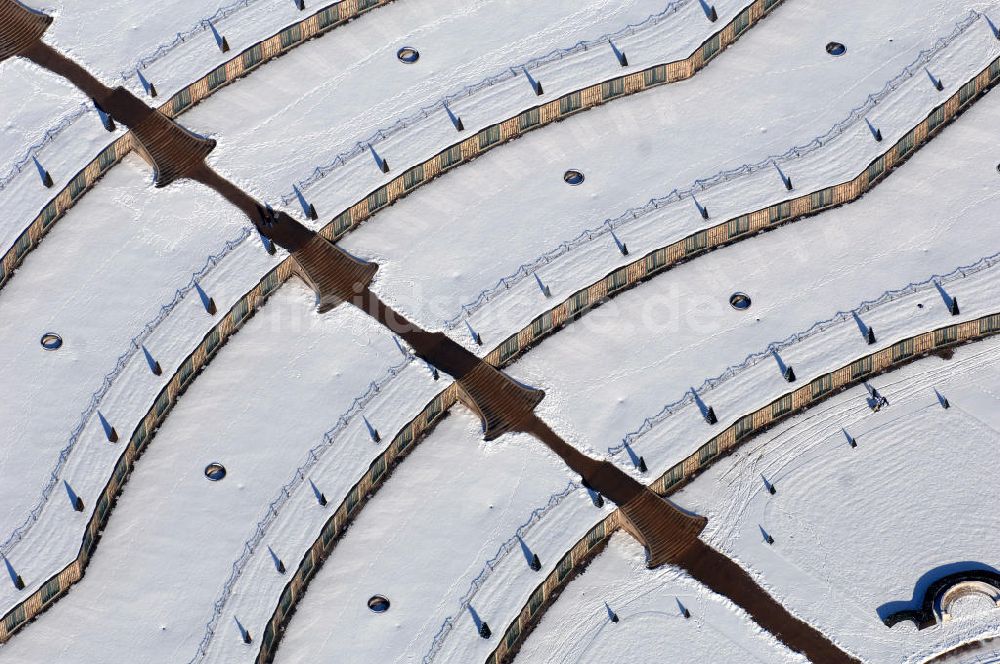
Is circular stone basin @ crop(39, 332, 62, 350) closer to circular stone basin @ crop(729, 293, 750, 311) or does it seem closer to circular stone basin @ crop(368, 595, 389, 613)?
circular stone basin @ crop(368, 595, 389, 613)

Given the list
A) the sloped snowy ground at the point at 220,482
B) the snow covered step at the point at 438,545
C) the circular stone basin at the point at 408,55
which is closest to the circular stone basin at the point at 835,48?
the circular stone basin at the point at 408,55

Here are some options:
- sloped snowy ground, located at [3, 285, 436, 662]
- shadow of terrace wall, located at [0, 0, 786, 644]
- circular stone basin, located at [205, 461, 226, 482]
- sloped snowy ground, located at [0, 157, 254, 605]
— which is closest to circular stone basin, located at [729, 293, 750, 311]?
shadow of terrace wall, located at [0, 0, 786, 644]

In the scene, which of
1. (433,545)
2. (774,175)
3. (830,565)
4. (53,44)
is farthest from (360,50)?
(830,565)

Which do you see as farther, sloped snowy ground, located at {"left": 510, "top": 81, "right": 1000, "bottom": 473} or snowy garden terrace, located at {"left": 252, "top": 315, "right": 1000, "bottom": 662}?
sloped snowy ground, located at {"left": 510, "top": 81, "right": 1000, "bottom": 473}

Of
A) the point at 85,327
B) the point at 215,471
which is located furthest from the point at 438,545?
the point at 85,327

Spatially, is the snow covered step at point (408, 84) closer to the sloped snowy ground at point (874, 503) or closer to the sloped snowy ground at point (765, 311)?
the sloped snowy ground at point (765, 311)

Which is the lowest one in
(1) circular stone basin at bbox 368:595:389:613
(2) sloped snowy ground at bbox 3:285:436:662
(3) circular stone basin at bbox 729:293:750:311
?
(1) circular stone basin at bbox 368:595:389:613

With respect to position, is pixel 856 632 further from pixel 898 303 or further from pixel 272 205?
pixel 272 205
